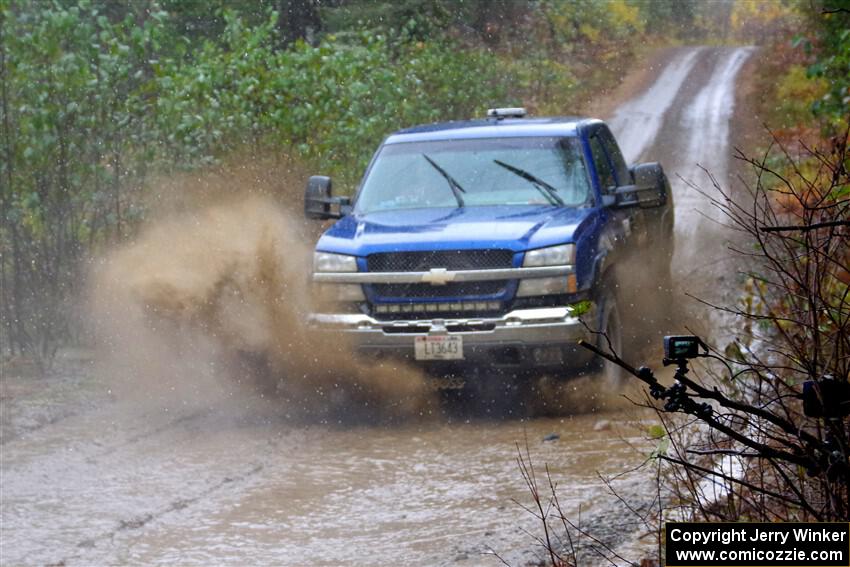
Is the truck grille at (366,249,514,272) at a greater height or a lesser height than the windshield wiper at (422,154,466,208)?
lesser

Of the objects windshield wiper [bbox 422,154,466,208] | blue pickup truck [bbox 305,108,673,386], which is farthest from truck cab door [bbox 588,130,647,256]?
windshield wiper [bbox 422,154,466,208]

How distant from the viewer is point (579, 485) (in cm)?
693

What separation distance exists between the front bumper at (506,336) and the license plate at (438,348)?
0.12 ft

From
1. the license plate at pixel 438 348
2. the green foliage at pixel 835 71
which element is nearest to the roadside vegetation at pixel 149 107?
the license plate at pixel 438 348

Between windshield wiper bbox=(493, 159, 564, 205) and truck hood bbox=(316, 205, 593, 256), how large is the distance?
0.16 meters

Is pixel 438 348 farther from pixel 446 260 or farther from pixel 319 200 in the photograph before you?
pixel 319 200

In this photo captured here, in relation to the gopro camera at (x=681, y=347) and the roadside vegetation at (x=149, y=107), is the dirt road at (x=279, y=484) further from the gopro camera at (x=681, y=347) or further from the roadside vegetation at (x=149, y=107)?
the gopro camera at (x=681, y=347)

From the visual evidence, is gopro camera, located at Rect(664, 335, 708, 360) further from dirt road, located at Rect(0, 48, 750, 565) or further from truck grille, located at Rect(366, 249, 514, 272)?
truck grille, located at Rect(366, 249, 514, 272)

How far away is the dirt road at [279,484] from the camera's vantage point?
6.00 metres

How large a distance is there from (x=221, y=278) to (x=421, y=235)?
2.05m

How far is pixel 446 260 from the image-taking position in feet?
28.4

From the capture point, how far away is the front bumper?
8.47m

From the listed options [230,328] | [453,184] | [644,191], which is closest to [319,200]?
[453,184]

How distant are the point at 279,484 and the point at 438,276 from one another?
198 cm
